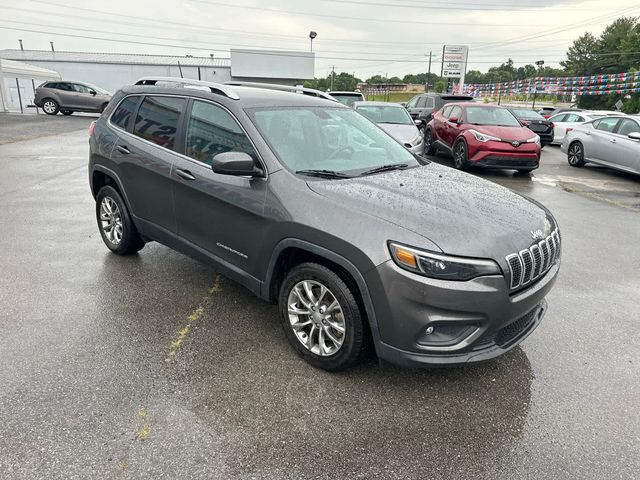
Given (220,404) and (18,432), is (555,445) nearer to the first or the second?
(220,404)

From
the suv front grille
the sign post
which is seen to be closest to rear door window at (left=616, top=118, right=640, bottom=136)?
the suv front grille

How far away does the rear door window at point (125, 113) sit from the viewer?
15.1ft

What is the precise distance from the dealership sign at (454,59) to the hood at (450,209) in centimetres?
3601

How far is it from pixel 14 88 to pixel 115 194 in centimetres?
4199

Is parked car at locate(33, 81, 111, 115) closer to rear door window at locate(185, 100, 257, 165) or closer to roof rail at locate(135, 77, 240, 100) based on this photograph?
roof rail at locate(135, 77, 240, 100)

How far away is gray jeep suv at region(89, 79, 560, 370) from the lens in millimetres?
2592

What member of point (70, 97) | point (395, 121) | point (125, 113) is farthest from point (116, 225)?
point (70, 97)

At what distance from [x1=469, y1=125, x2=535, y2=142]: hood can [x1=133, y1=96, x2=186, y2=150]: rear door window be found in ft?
27.4

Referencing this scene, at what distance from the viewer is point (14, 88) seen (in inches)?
1492

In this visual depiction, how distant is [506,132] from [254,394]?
9.76 m

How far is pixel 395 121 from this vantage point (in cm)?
1137

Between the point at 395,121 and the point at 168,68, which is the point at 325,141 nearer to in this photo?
the point at 395,121

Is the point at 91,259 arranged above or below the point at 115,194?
below

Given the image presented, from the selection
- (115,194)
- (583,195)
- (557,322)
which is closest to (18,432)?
(115,194)
